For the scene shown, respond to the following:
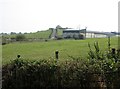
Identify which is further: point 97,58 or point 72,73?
point 97,58

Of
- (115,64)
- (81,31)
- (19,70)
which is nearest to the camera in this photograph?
(115,64)

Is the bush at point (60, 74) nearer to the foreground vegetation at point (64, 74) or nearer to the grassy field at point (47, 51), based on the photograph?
the foreground vegetation at point (64, 74)

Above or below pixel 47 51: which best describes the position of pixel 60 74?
above

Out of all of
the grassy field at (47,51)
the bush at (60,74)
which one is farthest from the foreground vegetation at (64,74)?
the grassy field at (47,51)

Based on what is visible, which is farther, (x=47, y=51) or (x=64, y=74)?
(x=47, y=51)

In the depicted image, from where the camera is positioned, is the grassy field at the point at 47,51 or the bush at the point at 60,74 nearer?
the bush at the point at 60,74

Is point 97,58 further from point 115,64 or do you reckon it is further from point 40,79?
point 40,79

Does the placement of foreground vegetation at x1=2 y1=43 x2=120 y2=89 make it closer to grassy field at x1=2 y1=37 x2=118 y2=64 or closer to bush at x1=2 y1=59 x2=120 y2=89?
bush at x1=2 y1=59 x2=120 y2=89

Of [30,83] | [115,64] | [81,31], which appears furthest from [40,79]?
[81,31]

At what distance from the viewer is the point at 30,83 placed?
29.3 feet

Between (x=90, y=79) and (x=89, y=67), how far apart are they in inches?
15.6

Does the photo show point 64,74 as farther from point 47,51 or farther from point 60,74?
point 47,51

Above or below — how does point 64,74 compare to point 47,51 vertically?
above

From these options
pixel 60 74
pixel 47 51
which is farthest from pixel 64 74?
pixel 47 51
